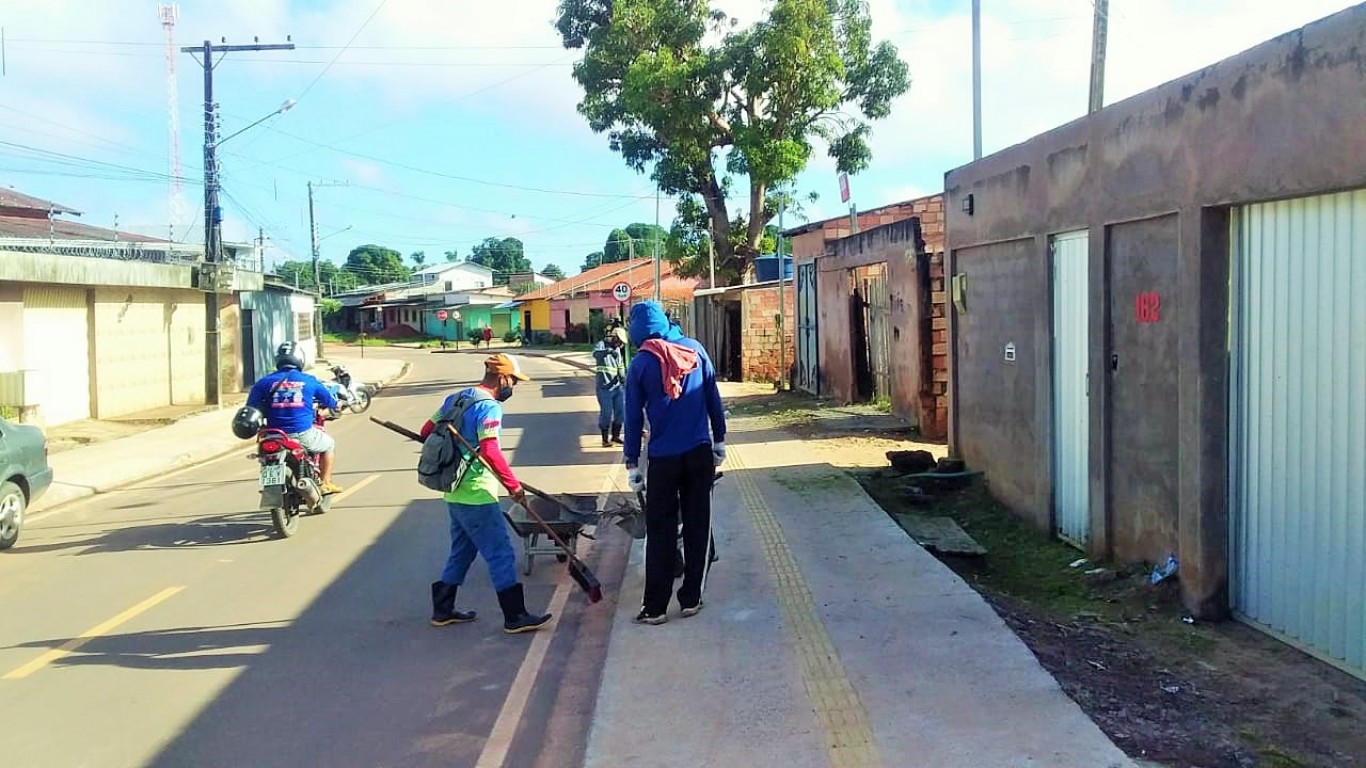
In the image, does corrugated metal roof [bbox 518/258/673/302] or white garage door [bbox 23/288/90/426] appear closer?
white garage door [bbox 23/288/90/426]

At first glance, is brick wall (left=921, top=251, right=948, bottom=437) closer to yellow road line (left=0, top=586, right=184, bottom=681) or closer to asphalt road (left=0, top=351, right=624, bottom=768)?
asphalt road (left=0, top=351, right=624, bottom=768)

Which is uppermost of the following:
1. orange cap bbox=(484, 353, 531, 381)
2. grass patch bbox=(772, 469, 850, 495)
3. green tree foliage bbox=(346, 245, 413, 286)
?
green tree foliage bbox=(346, 245, 413, 286)

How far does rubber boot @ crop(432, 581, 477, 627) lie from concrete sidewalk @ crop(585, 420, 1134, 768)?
102 centimetres

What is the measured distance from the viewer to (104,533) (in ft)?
33.9

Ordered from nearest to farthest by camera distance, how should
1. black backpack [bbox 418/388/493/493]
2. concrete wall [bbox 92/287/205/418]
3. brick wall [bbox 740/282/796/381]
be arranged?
1. black backpack [bbox 418/388/493/493]
2. concrete wall [bbox 92/287/205/418]
3. brick wall [bbox 740/282/796/381]

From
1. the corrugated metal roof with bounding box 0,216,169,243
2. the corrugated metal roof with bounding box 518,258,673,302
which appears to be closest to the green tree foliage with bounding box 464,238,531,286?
the corrugated metal roof with bounding box 518,258,673,302

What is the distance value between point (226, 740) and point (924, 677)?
3.22 meters

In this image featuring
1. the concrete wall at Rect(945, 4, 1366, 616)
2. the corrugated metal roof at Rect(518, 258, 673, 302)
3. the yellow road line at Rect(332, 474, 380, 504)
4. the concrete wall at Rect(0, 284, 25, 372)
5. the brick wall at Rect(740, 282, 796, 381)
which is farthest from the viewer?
the corrugated metal roof at Rect(518, 258, 673, 302)

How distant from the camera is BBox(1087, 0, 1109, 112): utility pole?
10.8 m

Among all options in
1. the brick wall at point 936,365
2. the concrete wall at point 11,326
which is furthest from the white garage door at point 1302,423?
the concrete wall at point 11,326

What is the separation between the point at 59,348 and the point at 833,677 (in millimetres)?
19747

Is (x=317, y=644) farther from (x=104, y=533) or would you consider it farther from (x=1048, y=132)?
(x=1048, y=132)

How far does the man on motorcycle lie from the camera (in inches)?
388

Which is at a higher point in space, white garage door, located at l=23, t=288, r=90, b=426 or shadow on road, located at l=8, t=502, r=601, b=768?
white garage door, located at l=23, t=288, r=90, b=426
